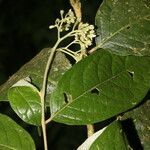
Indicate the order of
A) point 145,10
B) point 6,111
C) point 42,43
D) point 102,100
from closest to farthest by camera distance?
point 102,100 → point 145,10 → point 6,111 → point 42,43

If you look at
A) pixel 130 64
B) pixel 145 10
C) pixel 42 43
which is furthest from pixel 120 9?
pixel 42 43

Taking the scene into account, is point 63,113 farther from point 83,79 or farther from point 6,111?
point 6,111

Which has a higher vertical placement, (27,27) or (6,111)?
(27,27)

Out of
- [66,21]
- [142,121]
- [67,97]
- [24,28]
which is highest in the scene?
[66,21]

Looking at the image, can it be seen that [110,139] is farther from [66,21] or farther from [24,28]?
[24,28]

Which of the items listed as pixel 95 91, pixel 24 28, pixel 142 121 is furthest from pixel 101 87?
pixel 24 28

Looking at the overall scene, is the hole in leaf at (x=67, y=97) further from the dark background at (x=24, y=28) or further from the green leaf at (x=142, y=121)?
the dark background at (x=24, y=28)

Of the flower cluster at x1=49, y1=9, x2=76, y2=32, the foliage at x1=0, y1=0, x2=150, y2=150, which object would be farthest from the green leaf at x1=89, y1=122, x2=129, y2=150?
the flower cluster at x1=49, y1=9, x2=76, y2=32
